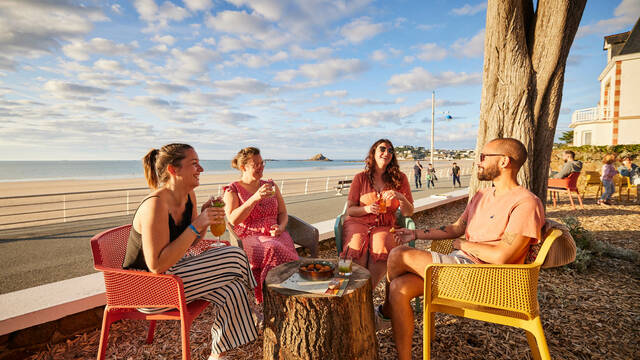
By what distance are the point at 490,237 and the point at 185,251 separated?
6.59 feet

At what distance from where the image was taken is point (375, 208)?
115 inches

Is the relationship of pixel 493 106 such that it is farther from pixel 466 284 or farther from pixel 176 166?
pixel 176 166

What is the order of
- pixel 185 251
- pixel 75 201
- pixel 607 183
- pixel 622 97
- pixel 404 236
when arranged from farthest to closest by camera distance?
pixel 622 97 < pixel 75 201 < pixel 607 183 < pixel 404 236 < pixel 185 251

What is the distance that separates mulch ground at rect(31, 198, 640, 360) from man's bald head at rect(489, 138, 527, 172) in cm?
135

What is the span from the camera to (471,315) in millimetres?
1845

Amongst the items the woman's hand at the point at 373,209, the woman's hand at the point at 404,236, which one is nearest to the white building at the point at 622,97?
the woman's hand at the point at 373,209

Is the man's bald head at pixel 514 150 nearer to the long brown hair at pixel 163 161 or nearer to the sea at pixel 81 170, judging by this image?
the long brown hair at pixel 163 161

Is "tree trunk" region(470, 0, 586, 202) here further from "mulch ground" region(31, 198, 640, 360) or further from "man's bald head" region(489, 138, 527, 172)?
"man's bald head" region(489, 138, 527, 172)

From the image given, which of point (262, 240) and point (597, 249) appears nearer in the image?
point (262, 240)

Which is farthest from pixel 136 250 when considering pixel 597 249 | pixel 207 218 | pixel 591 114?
pixel 591 114

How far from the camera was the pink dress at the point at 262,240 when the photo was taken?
285 cm

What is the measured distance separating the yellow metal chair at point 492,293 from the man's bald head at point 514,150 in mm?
522

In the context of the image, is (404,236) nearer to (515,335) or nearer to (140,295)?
(515,335)

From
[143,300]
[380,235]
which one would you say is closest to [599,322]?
[380,235]
